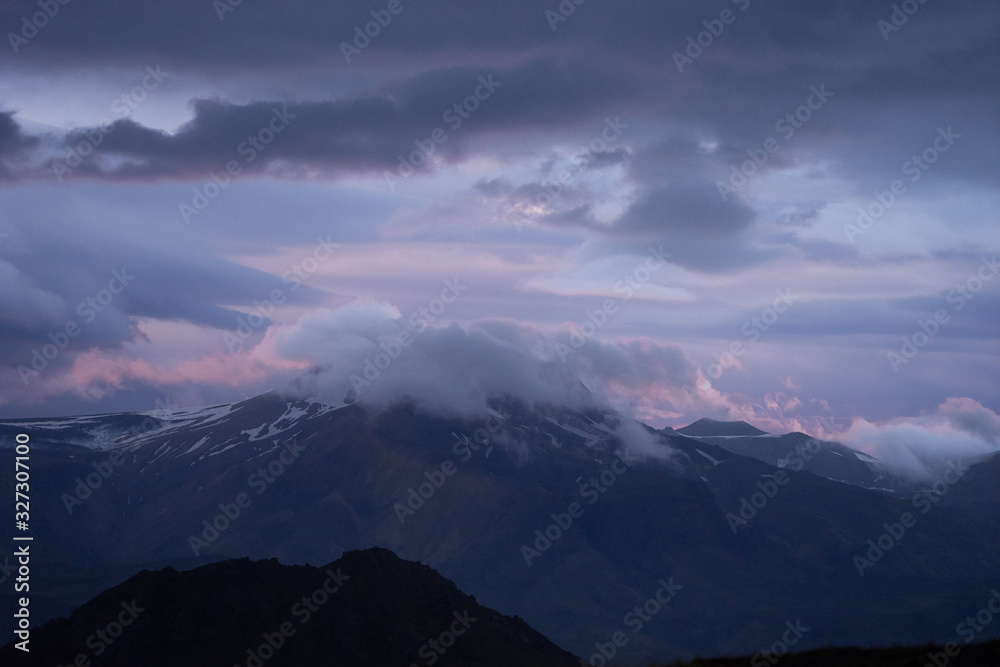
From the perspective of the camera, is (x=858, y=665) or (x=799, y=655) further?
(x=799, y=655)

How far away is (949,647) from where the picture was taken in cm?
5097

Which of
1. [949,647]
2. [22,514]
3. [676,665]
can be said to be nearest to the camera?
[676,665]

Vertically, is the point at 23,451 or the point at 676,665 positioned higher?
the point at 23,451

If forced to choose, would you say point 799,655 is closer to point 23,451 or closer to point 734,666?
point 734,666

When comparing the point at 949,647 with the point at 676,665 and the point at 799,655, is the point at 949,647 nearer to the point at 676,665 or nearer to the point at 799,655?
the point at 799,655

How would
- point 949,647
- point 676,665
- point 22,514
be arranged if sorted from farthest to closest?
point 22,514 → point 949,647 → point 676,665

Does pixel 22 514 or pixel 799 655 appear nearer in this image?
pixel 799 655

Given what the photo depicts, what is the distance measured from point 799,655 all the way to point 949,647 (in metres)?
7.35

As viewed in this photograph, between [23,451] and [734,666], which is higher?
[23,451]

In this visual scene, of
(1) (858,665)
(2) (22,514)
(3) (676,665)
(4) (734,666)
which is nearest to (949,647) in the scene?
(1) (858,665)

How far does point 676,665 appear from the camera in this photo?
4788cm

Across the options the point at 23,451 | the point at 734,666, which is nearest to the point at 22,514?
the point at 23,451

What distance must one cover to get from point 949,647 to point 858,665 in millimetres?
5591

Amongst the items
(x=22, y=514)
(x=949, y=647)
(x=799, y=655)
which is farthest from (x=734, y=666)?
(x=22, y=514)
